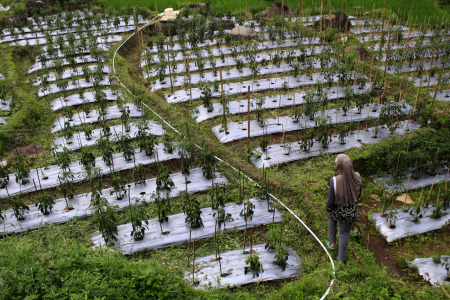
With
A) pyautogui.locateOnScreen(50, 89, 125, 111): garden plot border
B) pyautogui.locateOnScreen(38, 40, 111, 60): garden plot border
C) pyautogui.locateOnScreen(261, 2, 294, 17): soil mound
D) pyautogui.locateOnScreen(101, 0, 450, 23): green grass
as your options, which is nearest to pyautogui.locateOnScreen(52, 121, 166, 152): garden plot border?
pyautogui.locateOnScreen(50, 89, 125, 111): garden plot border

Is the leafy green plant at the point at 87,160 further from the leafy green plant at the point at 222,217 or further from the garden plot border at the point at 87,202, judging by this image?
the leafy green plant at the point at 222,217

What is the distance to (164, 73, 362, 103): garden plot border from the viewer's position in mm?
8070

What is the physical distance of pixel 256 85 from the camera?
8352 millimetres

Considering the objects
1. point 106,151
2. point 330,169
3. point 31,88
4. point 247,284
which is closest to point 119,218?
point 106,151

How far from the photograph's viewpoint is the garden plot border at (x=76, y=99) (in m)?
7.71

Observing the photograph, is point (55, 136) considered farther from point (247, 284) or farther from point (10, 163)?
point (247, 284)

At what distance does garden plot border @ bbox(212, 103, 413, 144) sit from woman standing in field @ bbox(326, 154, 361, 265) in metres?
2.73

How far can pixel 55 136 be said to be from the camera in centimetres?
679

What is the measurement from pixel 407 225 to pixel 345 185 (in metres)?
1.48

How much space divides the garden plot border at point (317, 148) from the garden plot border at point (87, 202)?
0.85m

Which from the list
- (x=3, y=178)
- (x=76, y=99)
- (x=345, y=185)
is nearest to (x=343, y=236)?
(x=345, y=185)

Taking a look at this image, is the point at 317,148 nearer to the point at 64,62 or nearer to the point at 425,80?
the point at 425,80

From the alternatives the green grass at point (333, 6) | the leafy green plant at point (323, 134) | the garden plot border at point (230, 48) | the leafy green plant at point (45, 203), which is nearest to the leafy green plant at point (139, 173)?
the leafy green plant at point (45, 203)

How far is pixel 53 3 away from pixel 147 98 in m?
10.0
